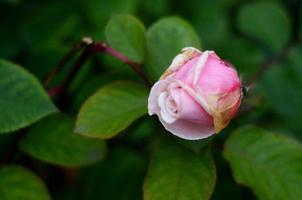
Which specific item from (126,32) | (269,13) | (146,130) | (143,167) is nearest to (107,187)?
(143,167)

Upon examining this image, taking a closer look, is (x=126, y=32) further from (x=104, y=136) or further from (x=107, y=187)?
(x=107, y=187)

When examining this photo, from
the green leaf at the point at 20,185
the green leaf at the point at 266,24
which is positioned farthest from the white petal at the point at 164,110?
the green leaf at the point at 266,24

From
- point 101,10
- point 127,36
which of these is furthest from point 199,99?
point 101,10

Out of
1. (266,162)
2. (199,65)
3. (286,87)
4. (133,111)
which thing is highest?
(199,65)

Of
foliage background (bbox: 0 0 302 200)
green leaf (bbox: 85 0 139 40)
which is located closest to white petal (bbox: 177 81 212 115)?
foliage background (bbox: 0 0 302 200)

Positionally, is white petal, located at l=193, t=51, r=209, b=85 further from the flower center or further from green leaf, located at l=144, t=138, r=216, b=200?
green leaf, located at l=144, t=138, r=216, b=200

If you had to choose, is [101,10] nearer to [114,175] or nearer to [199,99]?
[114,175]
